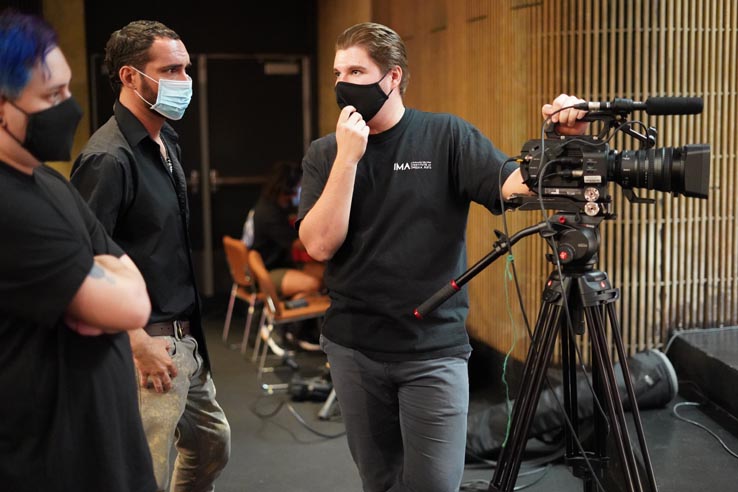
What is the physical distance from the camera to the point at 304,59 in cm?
897

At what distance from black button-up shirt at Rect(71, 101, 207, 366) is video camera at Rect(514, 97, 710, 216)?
40.5 inches

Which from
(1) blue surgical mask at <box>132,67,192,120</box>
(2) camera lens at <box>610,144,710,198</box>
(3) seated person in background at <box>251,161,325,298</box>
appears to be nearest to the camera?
(2) camera lens at <box>610,144,710,198</box>

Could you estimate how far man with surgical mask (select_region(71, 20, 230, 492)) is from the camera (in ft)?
8.18

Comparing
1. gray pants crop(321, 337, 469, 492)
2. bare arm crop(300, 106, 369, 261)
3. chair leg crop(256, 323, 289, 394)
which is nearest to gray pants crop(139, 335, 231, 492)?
gray pants crop(321, 337, 469, 492)

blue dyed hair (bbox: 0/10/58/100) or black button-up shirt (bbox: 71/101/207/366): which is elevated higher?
blue dyed hair (bbox: 0/10/58/100)

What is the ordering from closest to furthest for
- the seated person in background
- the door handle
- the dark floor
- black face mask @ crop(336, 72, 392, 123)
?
black face mask @ crop(336, 72, 392, 123)
the dark floor
the seated person in background
the door handle

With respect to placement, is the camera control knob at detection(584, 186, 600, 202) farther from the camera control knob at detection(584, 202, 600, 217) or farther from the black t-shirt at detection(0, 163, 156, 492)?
the black t-shirt at detection(0, 163, 156, 492)

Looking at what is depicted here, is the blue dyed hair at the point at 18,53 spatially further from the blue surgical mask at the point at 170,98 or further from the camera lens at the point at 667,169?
the camera lens at the point at 667,169

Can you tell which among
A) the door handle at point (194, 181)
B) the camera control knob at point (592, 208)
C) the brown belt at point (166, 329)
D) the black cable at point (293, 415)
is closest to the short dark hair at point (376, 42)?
the camera control knob at point (592, 208)

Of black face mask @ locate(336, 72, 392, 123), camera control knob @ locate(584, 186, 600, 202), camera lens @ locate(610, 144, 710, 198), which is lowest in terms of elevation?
camera control knob @ locate(584, 186, 600, 202)

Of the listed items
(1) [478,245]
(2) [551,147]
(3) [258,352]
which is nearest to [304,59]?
(3) [258,352]

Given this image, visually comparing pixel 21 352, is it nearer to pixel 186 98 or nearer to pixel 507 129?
pixel 186 98

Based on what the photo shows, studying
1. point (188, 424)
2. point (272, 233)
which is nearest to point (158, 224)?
point (188, 424)

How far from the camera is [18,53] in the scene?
5.32 ft
